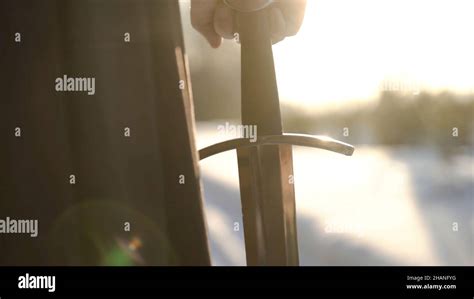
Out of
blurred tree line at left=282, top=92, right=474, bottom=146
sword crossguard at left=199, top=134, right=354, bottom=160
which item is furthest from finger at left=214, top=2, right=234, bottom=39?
blurred tree line at left=282, top=92, right=474, bottom=146

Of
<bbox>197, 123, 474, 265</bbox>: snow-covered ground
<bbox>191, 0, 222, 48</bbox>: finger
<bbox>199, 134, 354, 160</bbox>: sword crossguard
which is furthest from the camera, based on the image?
<bbox>197, 123, 474, 265</bbox>: snow-covered ground

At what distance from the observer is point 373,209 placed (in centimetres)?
453

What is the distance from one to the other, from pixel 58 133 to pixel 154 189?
119mm

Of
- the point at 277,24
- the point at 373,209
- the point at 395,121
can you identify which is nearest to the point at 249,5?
the point at 277,24

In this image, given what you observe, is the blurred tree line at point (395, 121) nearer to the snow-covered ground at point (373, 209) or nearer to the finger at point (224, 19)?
the snow-covered ground at point (373, 209)

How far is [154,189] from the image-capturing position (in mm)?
767

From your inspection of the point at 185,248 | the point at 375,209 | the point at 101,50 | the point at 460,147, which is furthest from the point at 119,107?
the point at 460,147

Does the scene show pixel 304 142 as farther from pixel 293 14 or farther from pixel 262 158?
pixel 293 14

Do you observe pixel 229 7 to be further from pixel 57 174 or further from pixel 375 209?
pixel 375 209

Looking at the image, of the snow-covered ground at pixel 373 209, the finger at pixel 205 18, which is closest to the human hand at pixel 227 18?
the finger at pixel 205 18

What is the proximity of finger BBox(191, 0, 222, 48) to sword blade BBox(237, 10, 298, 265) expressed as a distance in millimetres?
71

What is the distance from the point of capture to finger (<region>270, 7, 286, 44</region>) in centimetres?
85

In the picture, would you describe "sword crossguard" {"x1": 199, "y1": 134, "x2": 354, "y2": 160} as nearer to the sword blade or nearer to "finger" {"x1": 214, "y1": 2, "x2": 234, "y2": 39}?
the sword blade

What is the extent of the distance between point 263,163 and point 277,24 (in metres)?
0.17
